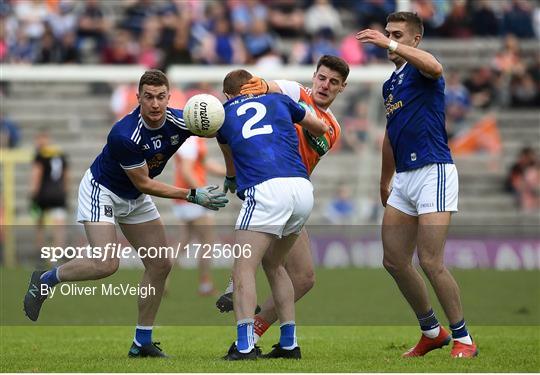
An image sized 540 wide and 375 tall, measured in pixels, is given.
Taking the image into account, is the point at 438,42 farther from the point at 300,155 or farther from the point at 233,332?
the point at 300,155

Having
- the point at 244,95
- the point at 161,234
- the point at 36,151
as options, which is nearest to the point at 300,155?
the point at 244,95

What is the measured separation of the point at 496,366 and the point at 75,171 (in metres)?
14.8

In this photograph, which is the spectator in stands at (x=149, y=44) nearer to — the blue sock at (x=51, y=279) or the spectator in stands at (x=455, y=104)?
the spectator in stands at (x=455, y=104)

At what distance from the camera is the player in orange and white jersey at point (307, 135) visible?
10.5 meters

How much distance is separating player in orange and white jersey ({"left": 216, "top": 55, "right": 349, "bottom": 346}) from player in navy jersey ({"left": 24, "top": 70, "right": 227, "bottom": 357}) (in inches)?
24.3

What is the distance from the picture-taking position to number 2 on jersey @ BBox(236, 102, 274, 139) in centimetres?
979

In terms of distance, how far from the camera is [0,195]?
2305 cm

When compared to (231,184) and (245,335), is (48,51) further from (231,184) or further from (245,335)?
(245,335)

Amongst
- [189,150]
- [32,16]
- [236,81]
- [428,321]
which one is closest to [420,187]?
[428,321]

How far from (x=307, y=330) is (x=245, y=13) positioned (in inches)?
560

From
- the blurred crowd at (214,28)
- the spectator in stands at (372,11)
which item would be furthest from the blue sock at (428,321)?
the spectator in stands at (372,11)

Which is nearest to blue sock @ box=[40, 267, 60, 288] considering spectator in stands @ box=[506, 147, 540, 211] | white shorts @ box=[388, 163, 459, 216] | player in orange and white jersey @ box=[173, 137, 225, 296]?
white shorts @ box=[388, 163, 459, 216]

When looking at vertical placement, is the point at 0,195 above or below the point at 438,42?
below

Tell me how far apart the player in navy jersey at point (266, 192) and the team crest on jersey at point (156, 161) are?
2.11 feet
